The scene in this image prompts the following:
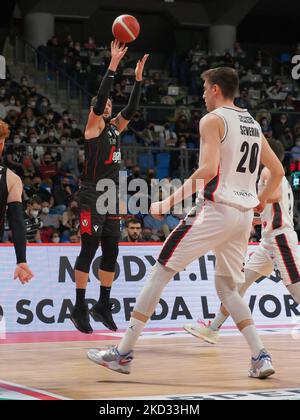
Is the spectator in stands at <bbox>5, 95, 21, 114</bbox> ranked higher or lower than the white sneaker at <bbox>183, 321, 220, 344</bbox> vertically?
higher

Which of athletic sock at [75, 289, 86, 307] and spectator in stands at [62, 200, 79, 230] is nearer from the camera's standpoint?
athletic sock at [75, 289, 86, 307]

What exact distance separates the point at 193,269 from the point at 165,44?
23.0 m

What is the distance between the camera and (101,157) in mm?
9266

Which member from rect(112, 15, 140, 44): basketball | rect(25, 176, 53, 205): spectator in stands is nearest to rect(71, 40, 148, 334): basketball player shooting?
rect(112, 15, 140, 44): basketball

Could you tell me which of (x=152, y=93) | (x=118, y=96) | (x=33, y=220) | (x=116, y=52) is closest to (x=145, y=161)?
(x=118, y=96)

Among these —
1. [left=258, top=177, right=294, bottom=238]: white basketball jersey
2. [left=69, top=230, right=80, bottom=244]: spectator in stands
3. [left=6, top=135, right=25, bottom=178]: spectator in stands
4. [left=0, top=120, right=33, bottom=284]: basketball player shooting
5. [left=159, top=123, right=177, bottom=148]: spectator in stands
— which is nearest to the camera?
[left=0, top=120, right=33, bottom=284]: basketball player shooting

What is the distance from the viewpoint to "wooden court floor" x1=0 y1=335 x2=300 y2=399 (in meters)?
6.22

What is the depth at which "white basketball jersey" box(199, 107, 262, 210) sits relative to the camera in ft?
21.7

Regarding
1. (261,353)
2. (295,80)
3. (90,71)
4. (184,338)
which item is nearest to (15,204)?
(261,353)

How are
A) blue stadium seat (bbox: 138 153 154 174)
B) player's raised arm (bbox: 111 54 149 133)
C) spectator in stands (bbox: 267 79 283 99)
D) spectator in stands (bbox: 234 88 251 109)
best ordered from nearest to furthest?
player's raised arm (bbox: 111 54 149 133) → blue stadium seat (bbox: 138 153 154 174) → spectator in stands (bbox: 234 88 251 109) → spectator in stands (bbox: 267 79 283 99)

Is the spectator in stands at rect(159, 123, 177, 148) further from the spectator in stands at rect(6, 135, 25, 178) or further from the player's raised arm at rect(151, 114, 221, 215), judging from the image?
the player's raised arm at rect(151, 114, 221, 215)

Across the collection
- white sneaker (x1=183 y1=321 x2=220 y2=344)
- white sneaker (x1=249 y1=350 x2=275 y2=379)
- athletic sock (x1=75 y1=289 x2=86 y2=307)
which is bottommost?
white sneaker (x1=183 y1=321 x2=220 y2=344)

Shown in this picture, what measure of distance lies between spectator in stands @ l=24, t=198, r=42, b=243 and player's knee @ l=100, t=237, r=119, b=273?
4867mm

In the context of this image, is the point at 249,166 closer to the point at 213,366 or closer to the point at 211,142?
the point at 211,142
